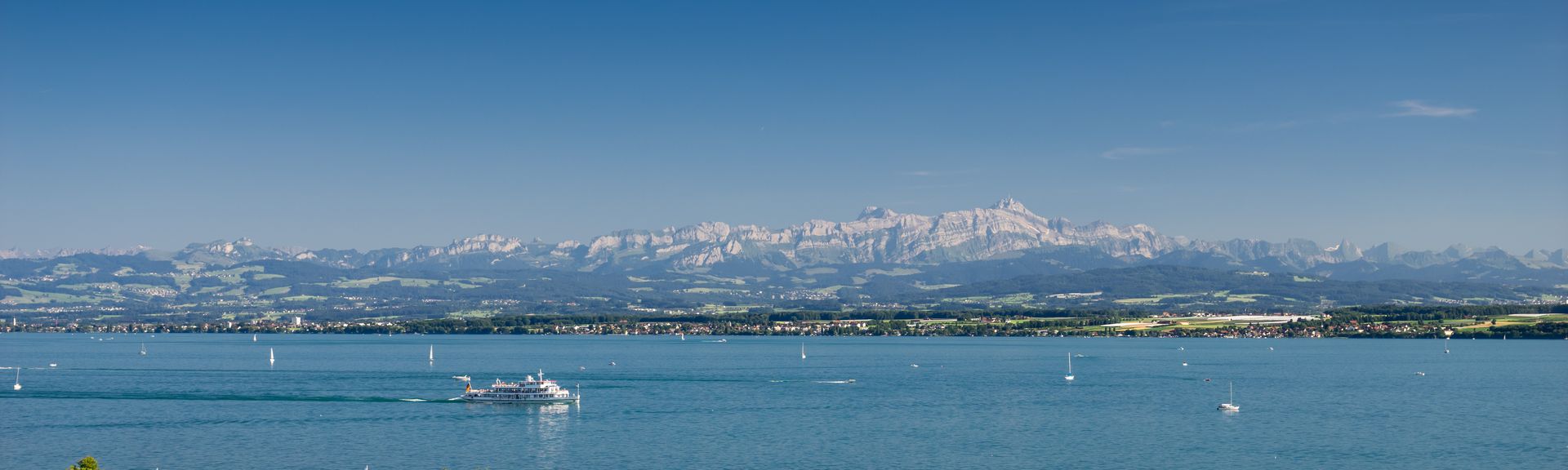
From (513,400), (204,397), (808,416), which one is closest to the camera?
(808,416)

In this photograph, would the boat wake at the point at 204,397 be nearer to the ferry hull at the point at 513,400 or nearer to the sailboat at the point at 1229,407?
the ferry hull at the point at 513,400

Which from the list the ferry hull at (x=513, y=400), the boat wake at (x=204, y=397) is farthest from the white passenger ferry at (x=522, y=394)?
the boat wake at (x=204, y=397)

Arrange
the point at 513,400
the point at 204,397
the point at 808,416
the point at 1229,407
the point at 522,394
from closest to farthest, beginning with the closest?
the point at 808,416 < the point at 1229,407 < the point at 522,394 < the point at 513,400 < the point at 204,397

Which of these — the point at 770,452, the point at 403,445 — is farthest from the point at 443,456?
the point at 770,452

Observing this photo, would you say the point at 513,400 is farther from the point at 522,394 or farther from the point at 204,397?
the point at 204,397

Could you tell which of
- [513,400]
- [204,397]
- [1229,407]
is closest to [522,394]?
[513,400]

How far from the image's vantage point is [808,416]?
87.8m

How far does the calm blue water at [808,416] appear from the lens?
69062 mm

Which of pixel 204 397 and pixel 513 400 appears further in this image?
pixel 204 397

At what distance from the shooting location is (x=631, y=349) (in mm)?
191375

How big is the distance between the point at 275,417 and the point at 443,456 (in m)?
21.9

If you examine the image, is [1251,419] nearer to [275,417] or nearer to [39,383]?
[275,417]

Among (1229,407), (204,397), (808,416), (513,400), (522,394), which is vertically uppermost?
(204,397)

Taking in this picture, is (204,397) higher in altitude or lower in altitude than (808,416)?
higher
